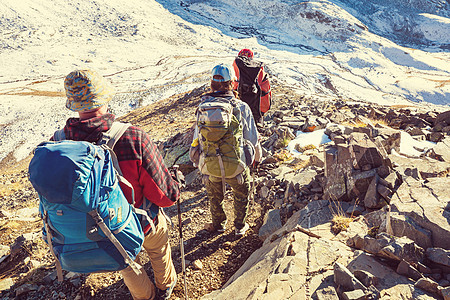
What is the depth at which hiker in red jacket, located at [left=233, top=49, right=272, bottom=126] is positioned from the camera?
16.3ft

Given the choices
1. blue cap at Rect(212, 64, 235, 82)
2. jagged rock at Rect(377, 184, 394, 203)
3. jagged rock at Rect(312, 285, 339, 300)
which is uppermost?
blue cap at Rect(212, 64, 235, 82)

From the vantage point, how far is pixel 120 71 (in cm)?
3538

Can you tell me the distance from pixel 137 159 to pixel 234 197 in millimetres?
2205

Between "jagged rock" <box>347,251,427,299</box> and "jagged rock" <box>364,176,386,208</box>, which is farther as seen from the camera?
"jagged rock" <box>364,176,386,208</box>

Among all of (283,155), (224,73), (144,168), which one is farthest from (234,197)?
(283,155)

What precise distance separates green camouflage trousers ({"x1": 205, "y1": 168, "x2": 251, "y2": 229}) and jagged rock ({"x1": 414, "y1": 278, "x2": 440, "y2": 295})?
220 cm

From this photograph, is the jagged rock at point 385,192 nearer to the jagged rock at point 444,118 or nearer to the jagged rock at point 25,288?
the jagged rock at point 25,288

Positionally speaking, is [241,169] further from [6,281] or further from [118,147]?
[6,281]

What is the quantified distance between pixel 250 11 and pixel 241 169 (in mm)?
66415

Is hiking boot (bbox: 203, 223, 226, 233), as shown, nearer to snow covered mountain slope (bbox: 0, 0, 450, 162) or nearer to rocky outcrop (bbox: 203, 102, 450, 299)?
rocky outcrop (bbox: 203, 102, 450, 299)

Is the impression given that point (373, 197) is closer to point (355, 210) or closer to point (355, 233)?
point (355, 210)

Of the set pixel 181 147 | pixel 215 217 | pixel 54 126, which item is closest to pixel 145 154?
pixel 215 217

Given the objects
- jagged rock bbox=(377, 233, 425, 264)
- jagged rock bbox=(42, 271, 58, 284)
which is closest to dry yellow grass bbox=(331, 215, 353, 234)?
jagged rock bbox=(377, 233, 425, 264)

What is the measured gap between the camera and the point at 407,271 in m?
2.32
